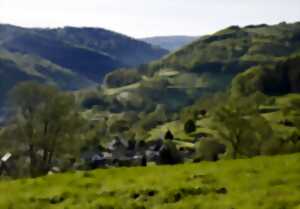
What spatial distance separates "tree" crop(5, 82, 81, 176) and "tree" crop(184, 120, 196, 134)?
101507 mm

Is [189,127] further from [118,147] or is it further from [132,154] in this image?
[132,154]

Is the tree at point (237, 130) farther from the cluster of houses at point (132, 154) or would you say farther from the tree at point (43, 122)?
the tree at point (43, 122)

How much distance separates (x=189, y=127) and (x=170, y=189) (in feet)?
507

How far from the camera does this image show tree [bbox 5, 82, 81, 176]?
69.8m

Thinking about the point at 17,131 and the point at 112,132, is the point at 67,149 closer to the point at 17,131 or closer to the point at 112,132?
the point at 17,131

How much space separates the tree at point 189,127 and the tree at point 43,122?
102 metres

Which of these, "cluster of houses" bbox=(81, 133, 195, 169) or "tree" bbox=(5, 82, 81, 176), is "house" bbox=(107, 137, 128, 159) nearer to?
"cluster of houses" bbox=(81, 133, 195, 169)

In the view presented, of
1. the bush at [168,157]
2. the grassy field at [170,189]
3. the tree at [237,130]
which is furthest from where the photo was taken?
the bush at [168,157]

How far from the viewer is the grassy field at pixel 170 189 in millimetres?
17531

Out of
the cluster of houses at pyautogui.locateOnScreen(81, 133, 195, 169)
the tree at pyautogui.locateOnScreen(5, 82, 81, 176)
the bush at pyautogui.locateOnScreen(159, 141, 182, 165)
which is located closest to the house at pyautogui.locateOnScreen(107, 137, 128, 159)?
the cluster of houses at pyautogui.locateOnScreen(81, 133, 195, 169)

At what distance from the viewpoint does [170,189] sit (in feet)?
61.6

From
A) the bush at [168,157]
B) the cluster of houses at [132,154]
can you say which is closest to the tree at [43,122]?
the bush at [168,157]

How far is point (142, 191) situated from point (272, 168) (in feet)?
17.5

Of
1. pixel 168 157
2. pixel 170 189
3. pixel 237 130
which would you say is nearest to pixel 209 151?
pixel 168 157
